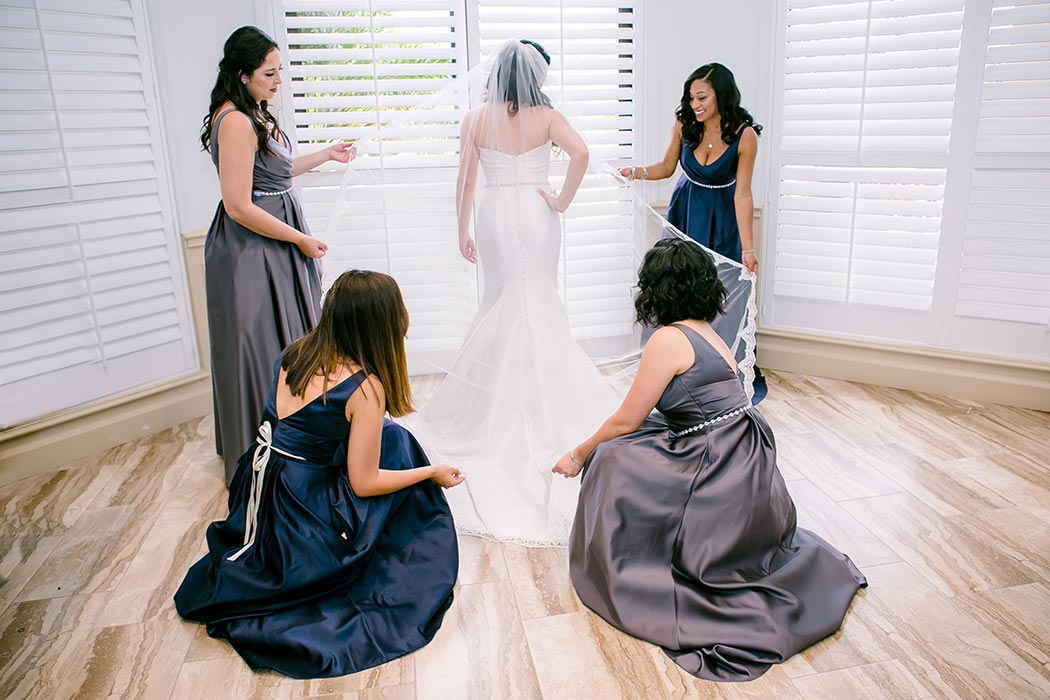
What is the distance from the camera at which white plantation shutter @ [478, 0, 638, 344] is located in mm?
2980

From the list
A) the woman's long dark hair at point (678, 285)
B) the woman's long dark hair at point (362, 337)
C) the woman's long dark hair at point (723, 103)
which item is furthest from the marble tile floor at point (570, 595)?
the woman's long dark hair at point (723, 103)

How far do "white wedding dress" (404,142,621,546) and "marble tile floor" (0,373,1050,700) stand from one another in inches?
13.9

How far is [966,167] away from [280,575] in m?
3.24

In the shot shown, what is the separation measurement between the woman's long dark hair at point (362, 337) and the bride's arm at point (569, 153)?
1.01m

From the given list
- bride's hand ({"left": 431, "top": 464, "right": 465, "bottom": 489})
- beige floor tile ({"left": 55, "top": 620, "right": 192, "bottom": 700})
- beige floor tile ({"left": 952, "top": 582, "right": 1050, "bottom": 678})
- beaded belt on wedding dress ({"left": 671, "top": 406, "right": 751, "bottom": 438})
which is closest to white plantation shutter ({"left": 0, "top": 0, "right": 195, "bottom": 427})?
beige floor tile ({"left": 55, "top": 620, "right": 192, "bottom": 700})

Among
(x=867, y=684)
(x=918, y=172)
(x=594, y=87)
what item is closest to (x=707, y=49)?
Answer: (x=594, y=87)

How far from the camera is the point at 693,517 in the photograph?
6.68ft

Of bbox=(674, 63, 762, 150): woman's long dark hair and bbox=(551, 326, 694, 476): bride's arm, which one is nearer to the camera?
bbox=(551, 326, 694, 476): bride's arm

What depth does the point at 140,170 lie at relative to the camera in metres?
3.39

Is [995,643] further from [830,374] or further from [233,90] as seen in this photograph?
[233,90]

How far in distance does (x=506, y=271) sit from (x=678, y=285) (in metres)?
0.90

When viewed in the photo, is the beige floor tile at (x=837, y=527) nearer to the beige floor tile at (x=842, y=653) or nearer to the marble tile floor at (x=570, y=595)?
the marble tile floor at (x=570, y=595)

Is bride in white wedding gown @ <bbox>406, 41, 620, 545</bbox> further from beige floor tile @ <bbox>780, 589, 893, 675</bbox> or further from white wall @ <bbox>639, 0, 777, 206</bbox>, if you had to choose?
white wall @ <bbox>639, 0, 777, 206</bbox>

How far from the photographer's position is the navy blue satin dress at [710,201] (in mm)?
3498
